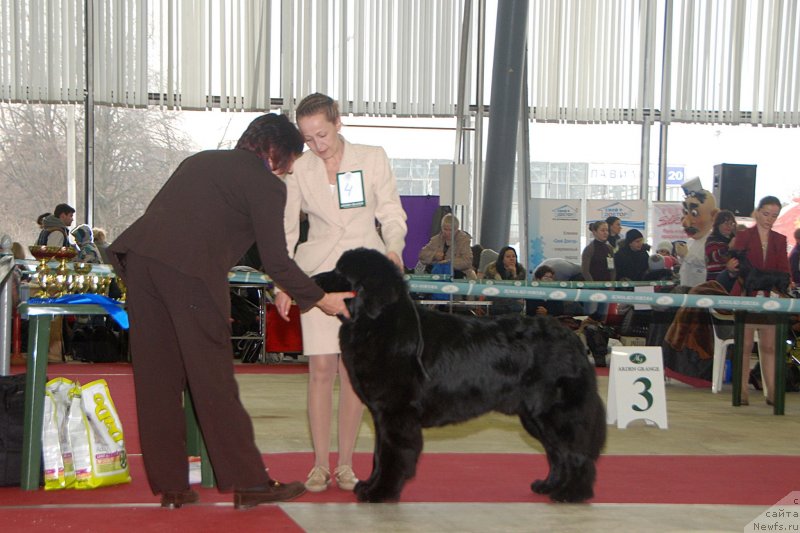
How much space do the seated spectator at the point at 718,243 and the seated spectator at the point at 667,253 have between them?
15.2 feet

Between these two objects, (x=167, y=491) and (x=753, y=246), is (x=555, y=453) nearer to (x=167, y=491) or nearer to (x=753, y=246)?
(x=167, y=491)

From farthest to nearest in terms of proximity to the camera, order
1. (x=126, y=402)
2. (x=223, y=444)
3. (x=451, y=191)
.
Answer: (x=451, y=191) < (x=126, y=402) < (x=223, y=444)

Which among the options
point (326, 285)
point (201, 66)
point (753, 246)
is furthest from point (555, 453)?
point (201, 66)

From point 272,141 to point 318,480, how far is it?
1312 millimetres

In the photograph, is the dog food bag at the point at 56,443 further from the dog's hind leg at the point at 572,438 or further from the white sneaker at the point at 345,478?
the dog's hind leg at the point at 572,438

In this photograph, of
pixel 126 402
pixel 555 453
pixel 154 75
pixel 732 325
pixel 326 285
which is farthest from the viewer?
pixel 154 75

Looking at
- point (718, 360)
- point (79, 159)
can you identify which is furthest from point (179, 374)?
point (79, 159)

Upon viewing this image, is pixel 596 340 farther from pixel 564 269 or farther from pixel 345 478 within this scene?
pixel 345 478

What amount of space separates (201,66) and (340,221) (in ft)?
32.9

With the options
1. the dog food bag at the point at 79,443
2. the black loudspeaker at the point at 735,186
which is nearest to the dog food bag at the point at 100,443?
the dog food bag at the point at 79,443

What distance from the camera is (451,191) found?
9516mm

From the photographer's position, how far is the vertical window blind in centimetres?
1261

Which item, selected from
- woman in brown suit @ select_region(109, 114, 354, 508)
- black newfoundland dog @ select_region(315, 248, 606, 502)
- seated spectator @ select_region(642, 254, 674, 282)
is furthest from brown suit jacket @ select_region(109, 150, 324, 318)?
seated spectator @ select_region(642, 254, 674, 282)

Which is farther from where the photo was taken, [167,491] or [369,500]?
[369,500]
